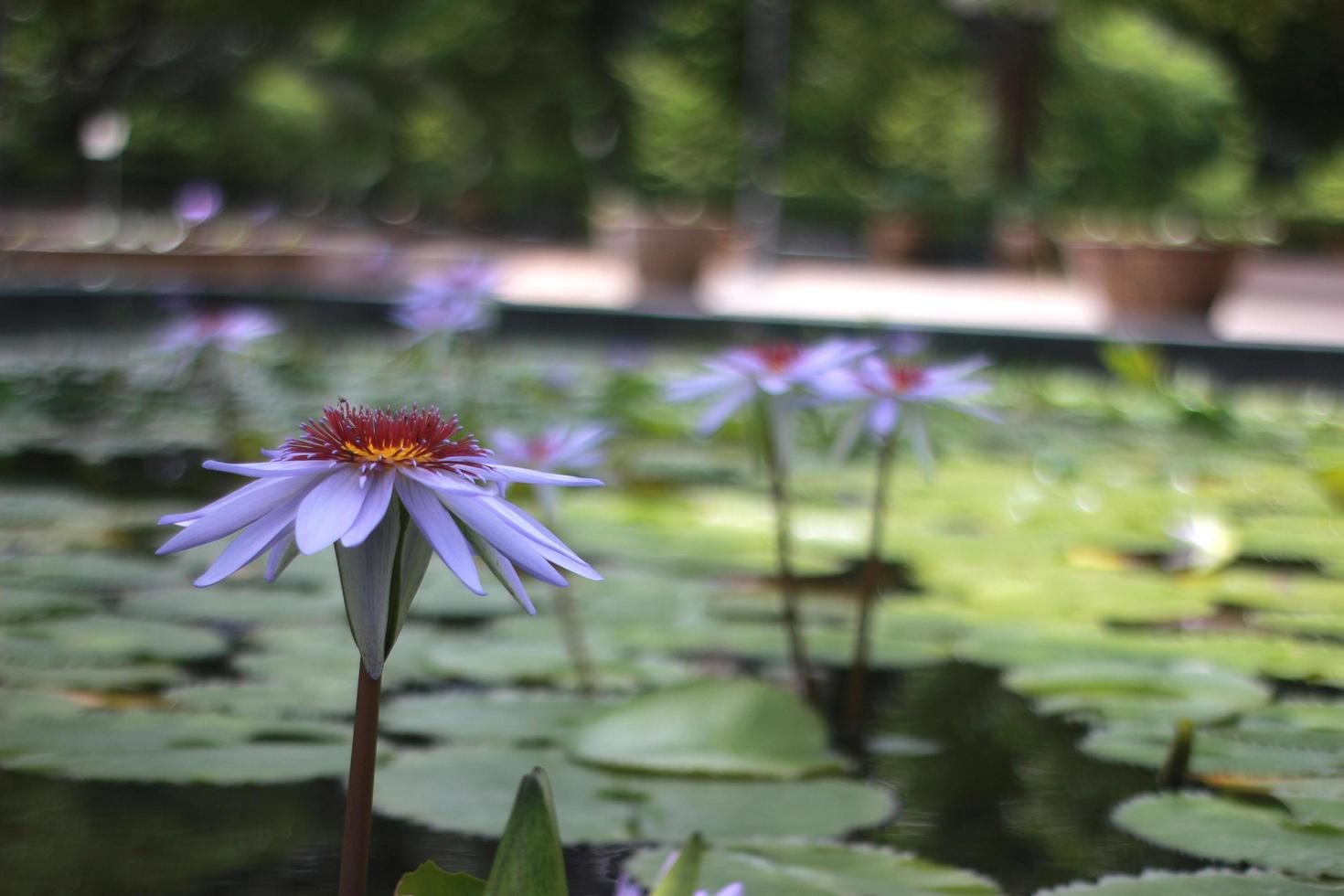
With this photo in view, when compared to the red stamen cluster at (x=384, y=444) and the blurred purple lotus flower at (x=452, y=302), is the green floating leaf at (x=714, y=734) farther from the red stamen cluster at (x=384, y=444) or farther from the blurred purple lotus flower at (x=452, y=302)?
the blurred purple lotus flower at (x=452, y=302)

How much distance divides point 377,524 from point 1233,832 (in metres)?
Answer: 0.71

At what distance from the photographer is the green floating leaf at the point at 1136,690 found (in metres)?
1.29

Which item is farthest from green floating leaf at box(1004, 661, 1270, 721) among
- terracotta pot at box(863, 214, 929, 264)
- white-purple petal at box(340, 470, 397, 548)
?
terracotta pot at box(863, 214, 929, 264)

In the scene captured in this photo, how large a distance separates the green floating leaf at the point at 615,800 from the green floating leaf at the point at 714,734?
0.01 m

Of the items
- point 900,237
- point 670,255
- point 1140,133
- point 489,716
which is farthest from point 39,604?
point 1140,133

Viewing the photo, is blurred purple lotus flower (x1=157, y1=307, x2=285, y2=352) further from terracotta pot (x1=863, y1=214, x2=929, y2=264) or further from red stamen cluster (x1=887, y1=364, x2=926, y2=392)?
terracotta pot (x1=863, y1=214, x2=929, y2=264)

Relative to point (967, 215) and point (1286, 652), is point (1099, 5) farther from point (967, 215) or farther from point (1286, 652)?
point (1286, 652)

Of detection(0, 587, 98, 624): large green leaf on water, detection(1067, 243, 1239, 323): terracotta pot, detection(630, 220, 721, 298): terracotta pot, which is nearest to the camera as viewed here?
detection(0, 587, 98, 624): large green leaf on water

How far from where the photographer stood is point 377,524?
1.91 feet

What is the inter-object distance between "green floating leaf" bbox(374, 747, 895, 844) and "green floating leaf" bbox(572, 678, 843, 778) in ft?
0.05

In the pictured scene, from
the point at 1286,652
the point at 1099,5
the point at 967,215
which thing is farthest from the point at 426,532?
the point at 1099,5

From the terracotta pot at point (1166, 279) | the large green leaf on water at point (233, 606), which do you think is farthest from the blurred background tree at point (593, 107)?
the large green leaf on water at point (233, 606)

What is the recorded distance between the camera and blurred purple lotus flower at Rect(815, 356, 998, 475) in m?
1.13

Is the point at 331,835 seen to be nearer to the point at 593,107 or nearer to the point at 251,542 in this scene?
the point at 251,542
